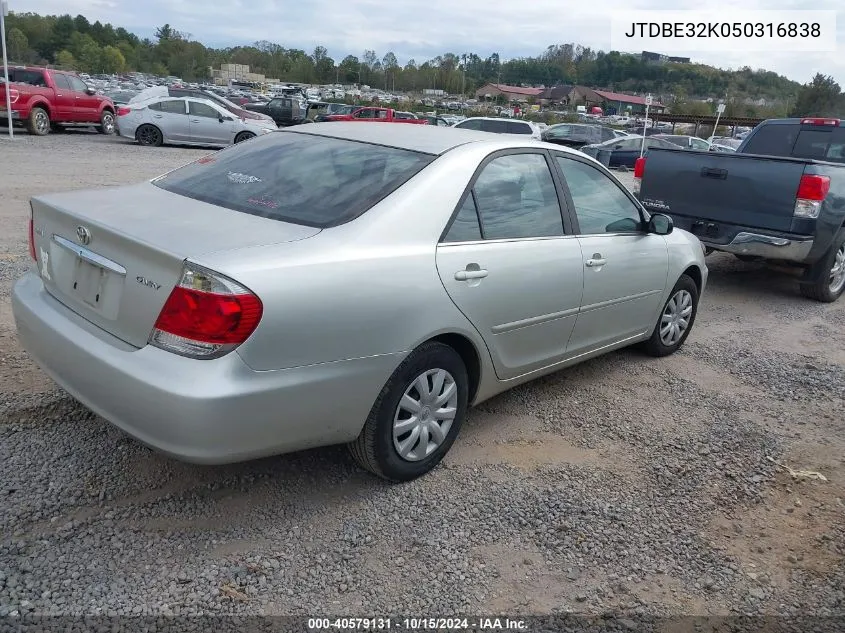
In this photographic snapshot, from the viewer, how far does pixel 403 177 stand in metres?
3.38

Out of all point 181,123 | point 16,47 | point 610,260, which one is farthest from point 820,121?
point 16,47

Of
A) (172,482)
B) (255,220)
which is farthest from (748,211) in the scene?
(172,482)

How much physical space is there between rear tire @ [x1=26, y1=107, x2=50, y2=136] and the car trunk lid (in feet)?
57.7

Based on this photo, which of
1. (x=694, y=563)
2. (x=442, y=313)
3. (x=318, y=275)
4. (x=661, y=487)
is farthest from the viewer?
(x=661, y=487)

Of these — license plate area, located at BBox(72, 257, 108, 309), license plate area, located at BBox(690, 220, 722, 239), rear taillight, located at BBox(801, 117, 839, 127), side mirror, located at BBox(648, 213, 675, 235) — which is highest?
rear taillight, located at BBox(801, 117, 839, 127)

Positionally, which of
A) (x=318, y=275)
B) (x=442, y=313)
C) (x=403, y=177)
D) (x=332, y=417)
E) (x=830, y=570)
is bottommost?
(x=830, y=570)

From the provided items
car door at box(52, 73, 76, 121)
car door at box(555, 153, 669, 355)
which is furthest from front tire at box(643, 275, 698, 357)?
car door at box(52, 73, 76, 121)

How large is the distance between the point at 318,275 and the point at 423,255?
1.92 feet

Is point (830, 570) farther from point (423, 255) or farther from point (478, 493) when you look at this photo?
point (423, 255)

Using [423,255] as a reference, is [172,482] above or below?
below

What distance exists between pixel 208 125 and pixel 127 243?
1828cm

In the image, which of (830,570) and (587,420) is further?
(587,420)

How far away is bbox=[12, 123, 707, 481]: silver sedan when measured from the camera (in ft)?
8.61

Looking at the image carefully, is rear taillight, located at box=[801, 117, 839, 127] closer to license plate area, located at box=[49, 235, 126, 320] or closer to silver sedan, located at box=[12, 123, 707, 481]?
silver sedan, located at box=[12, 123, 707, 481]
